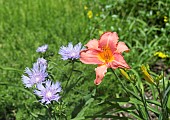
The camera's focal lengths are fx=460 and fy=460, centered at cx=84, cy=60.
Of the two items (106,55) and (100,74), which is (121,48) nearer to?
(106,55)

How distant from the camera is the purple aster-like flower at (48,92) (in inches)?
87.7

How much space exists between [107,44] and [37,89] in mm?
432

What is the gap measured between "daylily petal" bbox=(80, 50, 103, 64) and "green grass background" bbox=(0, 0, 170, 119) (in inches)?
52.4

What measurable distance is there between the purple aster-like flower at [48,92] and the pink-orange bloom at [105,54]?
8.5 inches

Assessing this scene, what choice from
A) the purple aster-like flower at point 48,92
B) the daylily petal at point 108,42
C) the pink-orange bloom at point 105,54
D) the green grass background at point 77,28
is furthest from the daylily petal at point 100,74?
the green grass background at point 77,28

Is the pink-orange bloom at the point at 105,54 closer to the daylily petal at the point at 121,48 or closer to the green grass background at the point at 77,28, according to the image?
the daylily petal at the point at 121,48

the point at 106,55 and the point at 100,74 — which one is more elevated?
the point at 106,55

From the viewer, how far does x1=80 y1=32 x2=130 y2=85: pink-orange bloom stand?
213cm

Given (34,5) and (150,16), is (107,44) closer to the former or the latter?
(150,16)

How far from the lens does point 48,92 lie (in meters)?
2.25

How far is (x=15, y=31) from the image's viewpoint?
4445mm

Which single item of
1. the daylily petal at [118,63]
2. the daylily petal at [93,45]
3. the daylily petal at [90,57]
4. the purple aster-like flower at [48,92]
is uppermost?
the daylily petal at [93,45]

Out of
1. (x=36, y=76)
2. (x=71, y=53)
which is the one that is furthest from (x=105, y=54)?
(x=36, y=76)

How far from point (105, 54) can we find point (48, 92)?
0.34 metres
